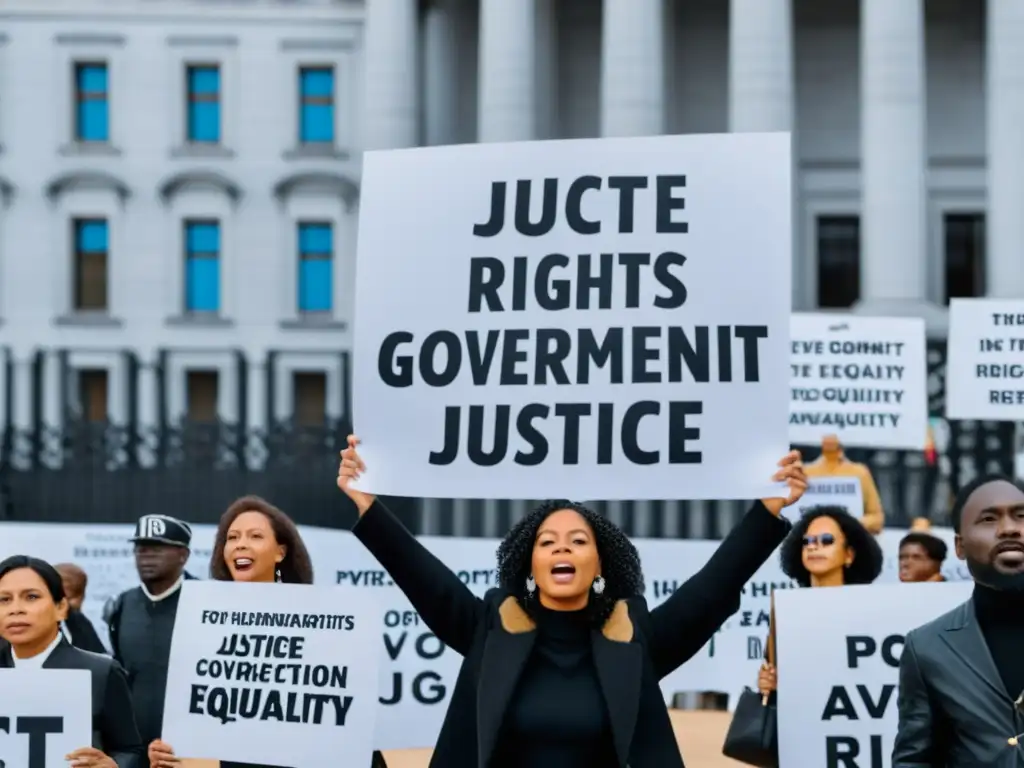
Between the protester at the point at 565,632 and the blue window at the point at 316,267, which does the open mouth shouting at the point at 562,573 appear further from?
the blue window at the point at 316,267

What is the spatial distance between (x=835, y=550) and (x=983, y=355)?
540 centimetres

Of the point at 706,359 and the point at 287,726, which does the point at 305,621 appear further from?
the point at 706,359

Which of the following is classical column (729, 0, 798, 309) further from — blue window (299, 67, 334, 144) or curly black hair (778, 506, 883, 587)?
curly black hair (778, 506, 883, 587)

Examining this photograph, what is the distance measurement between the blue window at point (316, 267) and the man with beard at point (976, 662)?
43319mm

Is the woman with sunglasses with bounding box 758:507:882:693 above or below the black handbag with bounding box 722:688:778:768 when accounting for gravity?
above

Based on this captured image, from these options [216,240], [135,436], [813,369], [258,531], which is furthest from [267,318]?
[258,531]

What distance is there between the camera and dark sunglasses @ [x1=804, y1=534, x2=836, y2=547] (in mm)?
8719

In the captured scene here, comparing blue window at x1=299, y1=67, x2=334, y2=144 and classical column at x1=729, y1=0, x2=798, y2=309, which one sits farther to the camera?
blue window at x1=299, y1=67, x2=334, y2=144

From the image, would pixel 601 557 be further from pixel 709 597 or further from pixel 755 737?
pixel 755 737

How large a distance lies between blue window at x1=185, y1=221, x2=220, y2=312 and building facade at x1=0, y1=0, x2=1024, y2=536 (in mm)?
56

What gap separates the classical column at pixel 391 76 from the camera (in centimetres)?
4547

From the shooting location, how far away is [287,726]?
25.6 ft

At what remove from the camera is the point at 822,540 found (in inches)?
344

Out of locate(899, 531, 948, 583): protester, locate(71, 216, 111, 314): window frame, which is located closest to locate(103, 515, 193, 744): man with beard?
locate(899, 531, 948, 583): protester
